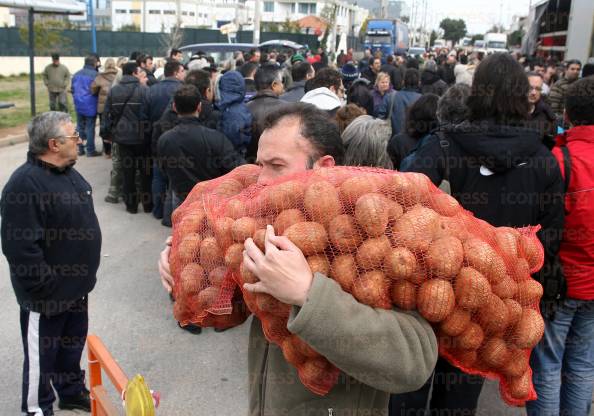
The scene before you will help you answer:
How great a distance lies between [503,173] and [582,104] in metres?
0.58

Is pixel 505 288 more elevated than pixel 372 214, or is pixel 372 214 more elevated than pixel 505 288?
pixel 372 214

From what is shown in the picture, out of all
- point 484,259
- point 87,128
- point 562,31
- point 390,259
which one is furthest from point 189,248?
point 562,31

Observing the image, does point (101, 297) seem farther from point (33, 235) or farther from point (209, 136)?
point (33, 235)

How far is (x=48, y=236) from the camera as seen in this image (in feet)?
11.1

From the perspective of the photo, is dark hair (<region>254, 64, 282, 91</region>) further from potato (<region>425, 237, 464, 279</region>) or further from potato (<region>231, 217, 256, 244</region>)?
potato (<region>425, 237, 464, 279</region>)

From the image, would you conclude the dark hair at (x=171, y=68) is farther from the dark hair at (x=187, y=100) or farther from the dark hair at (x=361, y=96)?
the dark hair at (x=187, y=100)

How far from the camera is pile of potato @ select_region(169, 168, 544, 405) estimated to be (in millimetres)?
1427

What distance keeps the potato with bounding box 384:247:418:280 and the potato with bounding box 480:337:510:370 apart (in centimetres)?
39

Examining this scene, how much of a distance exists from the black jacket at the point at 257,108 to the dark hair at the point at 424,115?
2110mm

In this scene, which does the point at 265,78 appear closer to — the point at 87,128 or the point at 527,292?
the point at 527,292

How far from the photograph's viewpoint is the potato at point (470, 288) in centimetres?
146

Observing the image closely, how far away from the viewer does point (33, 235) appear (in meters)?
3.24

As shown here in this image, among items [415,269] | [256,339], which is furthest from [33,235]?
[415,269]

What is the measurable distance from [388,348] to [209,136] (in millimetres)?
4247
